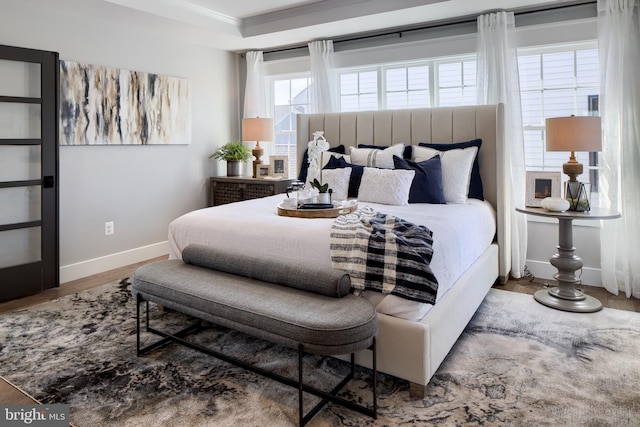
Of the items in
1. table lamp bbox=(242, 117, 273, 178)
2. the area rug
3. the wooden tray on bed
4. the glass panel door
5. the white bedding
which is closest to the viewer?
the area rug

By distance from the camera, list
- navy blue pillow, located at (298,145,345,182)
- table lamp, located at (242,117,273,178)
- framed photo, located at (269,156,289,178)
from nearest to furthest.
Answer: navy blue pillow, located at (298,145,345,182), table lamp, located at (242,117,273,178), framed photo, located at (269,156,289,178)

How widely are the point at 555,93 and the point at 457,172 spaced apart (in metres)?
1.22

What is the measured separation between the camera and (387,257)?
210cm

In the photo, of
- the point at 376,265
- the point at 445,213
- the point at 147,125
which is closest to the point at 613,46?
the point at 445,213

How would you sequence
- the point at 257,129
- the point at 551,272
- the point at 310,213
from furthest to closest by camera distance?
1. the point at 257,129
2. the point at 551,272
3. the point at 310,213

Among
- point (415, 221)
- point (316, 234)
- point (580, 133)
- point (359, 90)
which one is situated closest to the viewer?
point (316, 234)

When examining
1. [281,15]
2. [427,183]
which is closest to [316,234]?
[427,183]

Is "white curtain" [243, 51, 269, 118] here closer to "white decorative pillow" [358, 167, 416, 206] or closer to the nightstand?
the nightstand

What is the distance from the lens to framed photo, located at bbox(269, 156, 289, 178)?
5.09 m

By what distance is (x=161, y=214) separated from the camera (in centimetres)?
479

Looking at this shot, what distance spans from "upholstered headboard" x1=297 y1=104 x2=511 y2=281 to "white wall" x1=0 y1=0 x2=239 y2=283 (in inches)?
51.3

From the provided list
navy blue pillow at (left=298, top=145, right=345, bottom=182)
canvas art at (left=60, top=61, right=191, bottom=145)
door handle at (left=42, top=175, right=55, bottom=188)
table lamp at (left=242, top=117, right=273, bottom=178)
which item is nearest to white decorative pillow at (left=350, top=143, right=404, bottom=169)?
navy blue pillow at (left=298, top=145, right=345, bottom=182)

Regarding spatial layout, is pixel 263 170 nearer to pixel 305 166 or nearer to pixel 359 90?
pixel 305 166

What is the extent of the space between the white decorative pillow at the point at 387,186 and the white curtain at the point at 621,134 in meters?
1.57
